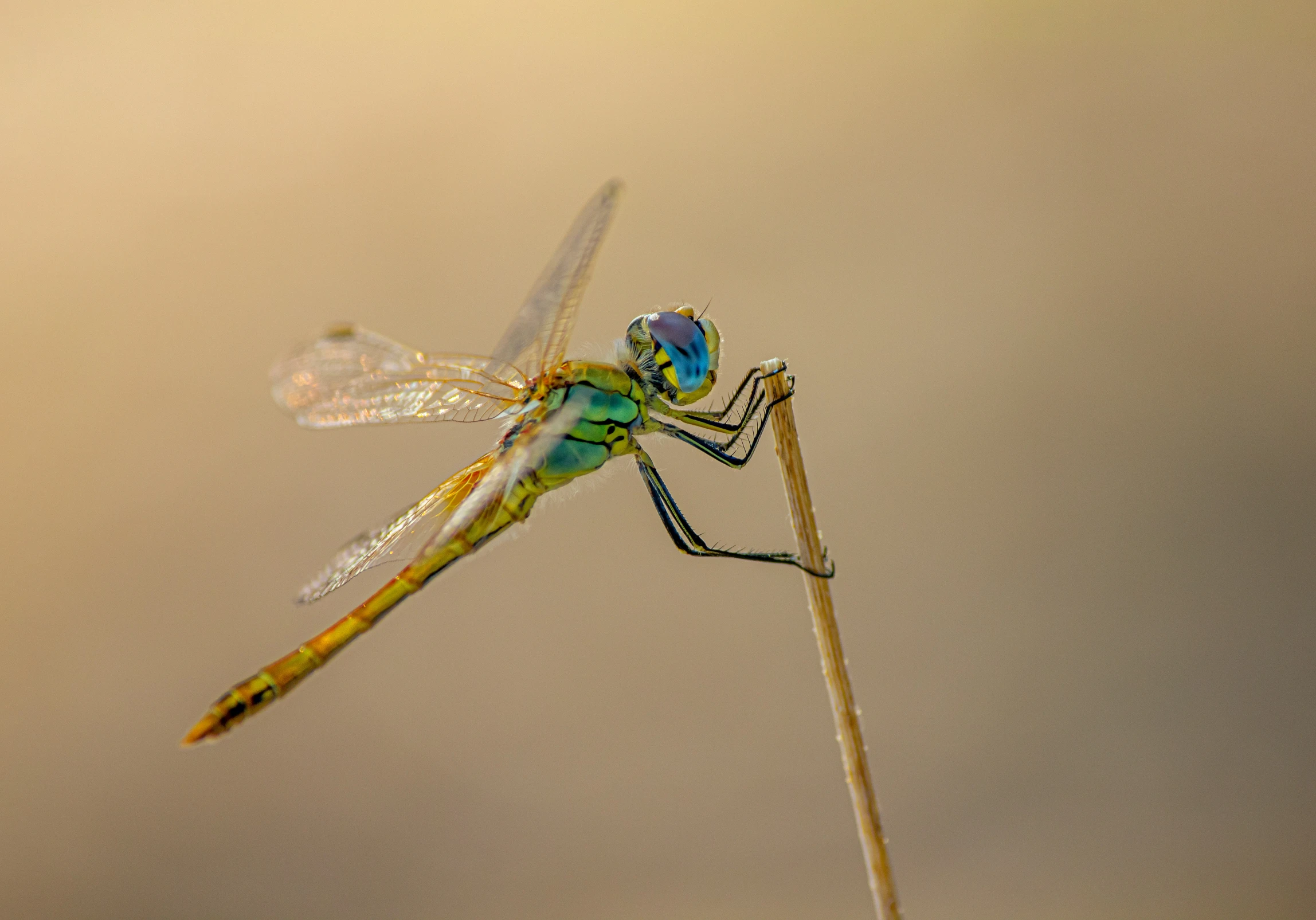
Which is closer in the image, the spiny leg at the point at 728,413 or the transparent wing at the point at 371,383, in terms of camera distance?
the spiny leg at the point at 728,413

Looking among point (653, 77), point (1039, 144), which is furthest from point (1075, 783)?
point (653, 77)

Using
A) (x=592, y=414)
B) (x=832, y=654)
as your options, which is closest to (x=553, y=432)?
(x=592, y=414)

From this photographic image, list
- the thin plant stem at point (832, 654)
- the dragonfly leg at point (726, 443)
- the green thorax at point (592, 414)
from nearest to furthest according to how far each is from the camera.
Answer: the thin plant stem at point (832, 654) < the dragonfly leg at point (726, 443) < the green thorax at point (592, 414)

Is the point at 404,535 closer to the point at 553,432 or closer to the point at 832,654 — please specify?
the point at 553,432

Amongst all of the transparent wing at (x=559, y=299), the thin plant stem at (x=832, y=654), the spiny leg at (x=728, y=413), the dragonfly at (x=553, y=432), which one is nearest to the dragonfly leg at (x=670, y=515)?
the dragonfly at (x=553, y=432)

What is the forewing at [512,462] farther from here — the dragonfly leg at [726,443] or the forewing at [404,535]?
the dragonfly leg at [726,443]

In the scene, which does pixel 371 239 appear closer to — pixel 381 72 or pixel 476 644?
pixel 381 72

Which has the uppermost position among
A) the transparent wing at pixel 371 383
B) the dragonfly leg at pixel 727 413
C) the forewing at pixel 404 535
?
the transparent wing at pixel 371 383

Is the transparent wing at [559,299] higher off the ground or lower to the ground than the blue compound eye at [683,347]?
higher
